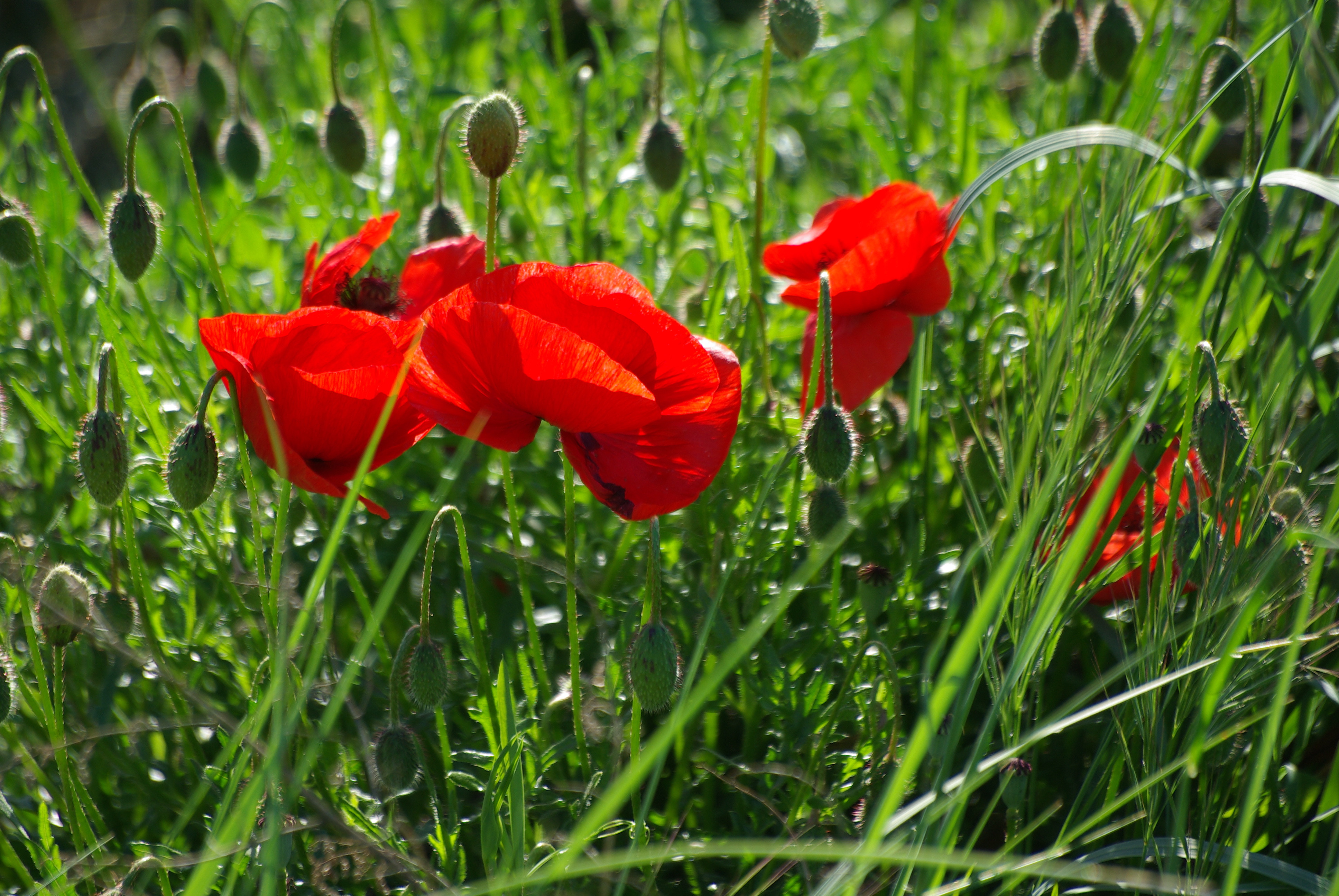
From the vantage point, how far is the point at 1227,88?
1330mm

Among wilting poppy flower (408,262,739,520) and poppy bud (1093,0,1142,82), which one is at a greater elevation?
poppy bud (1093,0,1142,82)

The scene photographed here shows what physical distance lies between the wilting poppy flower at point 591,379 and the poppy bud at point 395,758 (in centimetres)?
26

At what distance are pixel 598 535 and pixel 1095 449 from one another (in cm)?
60

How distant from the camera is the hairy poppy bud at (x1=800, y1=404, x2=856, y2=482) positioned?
3.22 ft

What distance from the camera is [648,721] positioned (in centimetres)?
127

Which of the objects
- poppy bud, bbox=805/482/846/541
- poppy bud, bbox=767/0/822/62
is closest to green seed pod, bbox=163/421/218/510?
poppy bud, bbox=805/482/846/541

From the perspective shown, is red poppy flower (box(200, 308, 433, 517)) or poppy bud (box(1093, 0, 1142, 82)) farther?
poppy bud (box(1093, 0, 1142, 82))

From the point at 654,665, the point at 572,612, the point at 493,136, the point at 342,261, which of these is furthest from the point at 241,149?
the point at 654,665

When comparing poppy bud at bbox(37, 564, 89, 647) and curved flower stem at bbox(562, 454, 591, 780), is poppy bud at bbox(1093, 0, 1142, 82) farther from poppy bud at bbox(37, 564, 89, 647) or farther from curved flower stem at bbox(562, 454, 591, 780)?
poppy bud at bbox(37, 564, 89, 647)

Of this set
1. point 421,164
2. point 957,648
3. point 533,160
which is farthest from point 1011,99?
point 957,648

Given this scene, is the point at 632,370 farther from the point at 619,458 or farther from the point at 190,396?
the point at 190,396

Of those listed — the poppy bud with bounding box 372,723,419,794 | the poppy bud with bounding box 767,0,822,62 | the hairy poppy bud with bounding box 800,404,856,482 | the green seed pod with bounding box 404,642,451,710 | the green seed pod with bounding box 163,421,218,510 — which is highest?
the poppy bud with bounding box 767,0,822,62

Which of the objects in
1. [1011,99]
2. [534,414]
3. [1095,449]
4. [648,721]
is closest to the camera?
[534,414]

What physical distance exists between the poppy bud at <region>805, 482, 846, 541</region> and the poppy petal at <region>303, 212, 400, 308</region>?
1.62 feet
